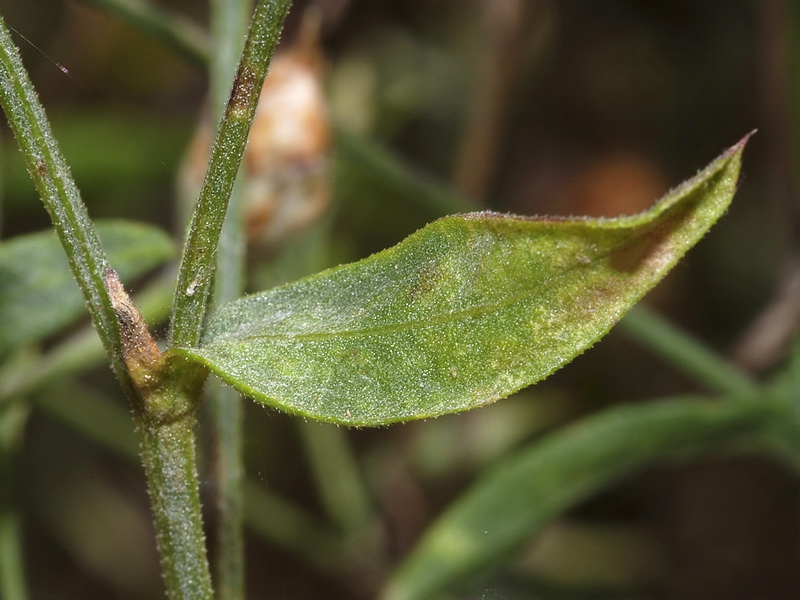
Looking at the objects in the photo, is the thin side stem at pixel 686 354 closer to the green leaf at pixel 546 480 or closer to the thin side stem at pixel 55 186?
the green leaf at pixel 546 480

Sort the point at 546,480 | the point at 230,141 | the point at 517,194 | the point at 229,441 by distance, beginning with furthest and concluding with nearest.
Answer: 1. the point at 517,194
2. the point at 546,480
3. the point at 229,441
4. the point at 230,141

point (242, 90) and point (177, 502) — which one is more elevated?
point (242, 90)

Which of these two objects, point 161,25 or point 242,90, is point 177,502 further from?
point 161,25

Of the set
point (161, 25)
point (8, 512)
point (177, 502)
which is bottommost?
point (177, 502)

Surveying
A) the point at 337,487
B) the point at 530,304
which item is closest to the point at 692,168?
the point at 337,487

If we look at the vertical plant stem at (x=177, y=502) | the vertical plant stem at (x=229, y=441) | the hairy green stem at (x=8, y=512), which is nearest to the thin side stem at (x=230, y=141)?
the vertical plant stem at (x=177, y=502)

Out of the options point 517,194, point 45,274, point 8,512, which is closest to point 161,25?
point 45,274

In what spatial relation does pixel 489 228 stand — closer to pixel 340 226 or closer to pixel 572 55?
pixel 340 226
